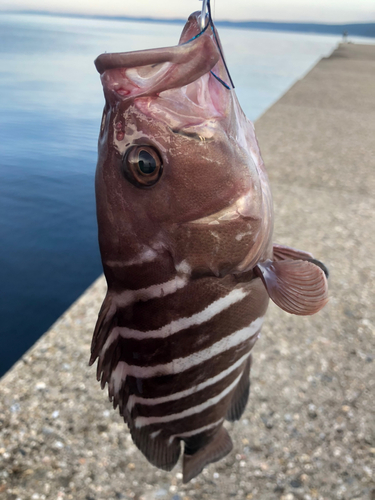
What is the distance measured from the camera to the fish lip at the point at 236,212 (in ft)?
2.74

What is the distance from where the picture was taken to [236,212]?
844mm

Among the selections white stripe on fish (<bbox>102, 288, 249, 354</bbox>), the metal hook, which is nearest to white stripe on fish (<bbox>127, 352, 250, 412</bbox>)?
white stripe on fish (<bbox>102, 288, 249, 354</bbox>)

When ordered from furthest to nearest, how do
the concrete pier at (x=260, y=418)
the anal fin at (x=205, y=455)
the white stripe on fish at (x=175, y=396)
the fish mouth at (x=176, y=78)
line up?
the concrete pier at (x=260, y=418), the anal fin at (x=205, y=455), the white stripe on fish at (x=175, y=396), the fish mouth at (x=176, y=78)

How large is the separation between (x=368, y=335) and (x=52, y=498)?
2.01 meters

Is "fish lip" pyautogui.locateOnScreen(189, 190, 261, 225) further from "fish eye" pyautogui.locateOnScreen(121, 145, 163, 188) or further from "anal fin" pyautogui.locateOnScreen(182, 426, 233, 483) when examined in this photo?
"anal fin" pyautogui.locateOnScreen(182, 426, 233, 483)

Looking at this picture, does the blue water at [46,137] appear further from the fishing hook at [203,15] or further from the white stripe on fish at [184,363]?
the white stripe on fish at [184,363]

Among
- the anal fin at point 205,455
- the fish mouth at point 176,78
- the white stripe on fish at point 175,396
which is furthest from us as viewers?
the anal fin at point 205,455

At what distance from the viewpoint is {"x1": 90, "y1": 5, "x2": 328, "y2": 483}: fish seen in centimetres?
78

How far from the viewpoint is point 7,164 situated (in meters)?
1.05

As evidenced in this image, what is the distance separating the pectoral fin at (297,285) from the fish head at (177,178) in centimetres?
6

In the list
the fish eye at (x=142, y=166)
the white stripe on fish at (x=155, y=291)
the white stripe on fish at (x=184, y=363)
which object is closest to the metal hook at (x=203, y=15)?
the fish eye at (x=142, y=166)

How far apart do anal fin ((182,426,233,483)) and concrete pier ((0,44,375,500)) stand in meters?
0.78

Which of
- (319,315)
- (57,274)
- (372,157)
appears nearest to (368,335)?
(319,315)

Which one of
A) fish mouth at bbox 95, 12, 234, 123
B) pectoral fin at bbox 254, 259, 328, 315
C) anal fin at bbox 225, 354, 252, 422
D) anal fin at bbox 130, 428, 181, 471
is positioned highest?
fish mouth at bbox 95, 12, 234, 123
